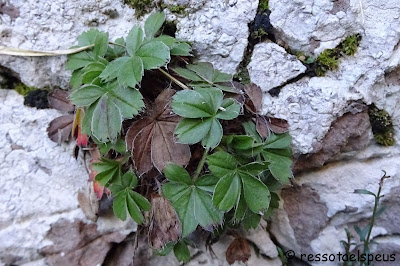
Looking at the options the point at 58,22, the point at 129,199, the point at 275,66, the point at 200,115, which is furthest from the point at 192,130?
the point at 58,22

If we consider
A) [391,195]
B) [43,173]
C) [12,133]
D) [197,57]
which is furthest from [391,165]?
[12,133]

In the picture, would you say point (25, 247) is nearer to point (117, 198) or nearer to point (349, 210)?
point (117, 198)

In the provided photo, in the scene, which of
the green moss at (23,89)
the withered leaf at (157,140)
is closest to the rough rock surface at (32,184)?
the green moss at (23,89)

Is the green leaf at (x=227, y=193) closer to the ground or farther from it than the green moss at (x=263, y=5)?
closer to the ground

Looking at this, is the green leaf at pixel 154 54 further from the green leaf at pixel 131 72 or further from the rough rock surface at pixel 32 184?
the rough rock surface at pixel 32 184

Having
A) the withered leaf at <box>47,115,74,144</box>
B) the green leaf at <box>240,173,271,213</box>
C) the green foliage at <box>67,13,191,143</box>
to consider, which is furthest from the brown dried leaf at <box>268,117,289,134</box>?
the withered leaf at <box>47,115,74,144</box>

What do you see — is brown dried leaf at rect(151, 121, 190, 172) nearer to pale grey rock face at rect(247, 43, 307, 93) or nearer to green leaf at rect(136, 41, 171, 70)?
green leaf at rect(136, 41, 171, 70)
